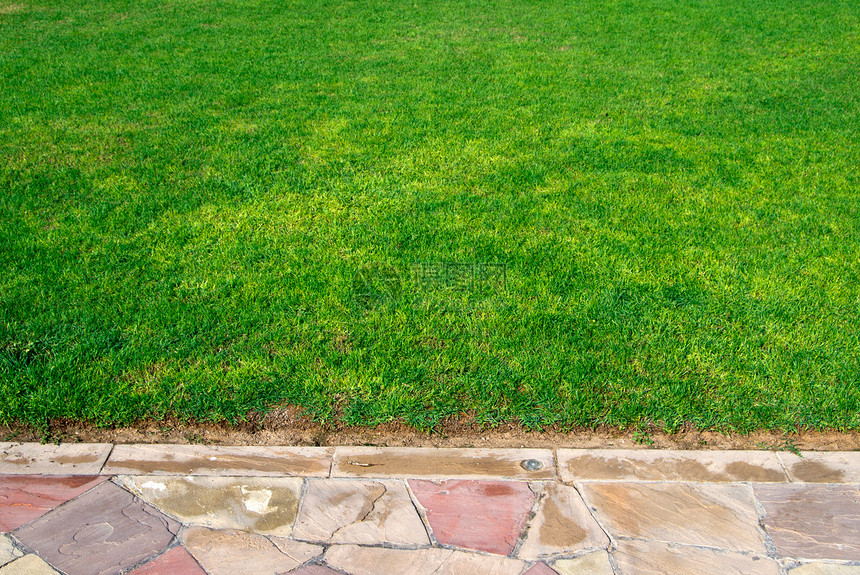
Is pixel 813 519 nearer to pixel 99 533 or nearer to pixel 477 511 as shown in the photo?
pixel 477 511

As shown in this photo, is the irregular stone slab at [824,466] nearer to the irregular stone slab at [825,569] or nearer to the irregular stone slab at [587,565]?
the irregular stone slab at [825,569]

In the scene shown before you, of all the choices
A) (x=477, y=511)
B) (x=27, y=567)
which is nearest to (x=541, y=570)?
(x=477, y=511)

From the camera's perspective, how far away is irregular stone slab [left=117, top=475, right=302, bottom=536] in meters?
2.81

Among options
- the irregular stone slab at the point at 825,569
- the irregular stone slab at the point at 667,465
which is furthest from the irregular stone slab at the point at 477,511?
the irregular stone slab at the point at 825,569

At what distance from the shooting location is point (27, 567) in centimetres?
259

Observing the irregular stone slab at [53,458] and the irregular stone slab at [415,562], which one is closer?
the irregular stone slab at [415,562]

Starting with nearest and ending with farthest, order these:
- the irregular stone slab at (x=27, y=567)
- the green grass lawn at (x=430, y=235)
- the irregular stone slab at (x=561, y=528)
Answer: the irregular stone slab at (x=27, y=567), the irregular stone slab at (x=561, y=528), the green grass lawn at (x=430, y=235)

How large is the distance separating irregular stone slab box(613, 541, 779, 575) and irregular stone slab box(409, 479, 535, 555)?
42 centimetres

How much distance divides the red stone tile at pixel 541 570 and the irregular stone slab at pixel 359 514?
0.43m

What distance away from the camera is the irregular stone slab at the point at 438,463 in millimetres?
3078

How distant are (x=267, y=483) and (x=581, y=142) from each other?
4614 mm

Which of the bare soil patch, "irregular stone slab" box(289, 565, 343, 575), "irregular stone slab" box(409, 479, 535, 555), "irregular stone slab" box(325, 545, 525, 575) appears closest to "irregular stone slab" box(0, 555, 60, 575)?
the bare soil patch

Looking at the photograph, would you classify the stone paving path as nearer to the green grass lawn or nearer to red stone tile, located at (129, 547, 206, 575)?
red stone tile, located at (129, 547, 206, 575)

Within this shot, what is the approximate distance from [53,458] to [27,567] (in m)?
0.66
